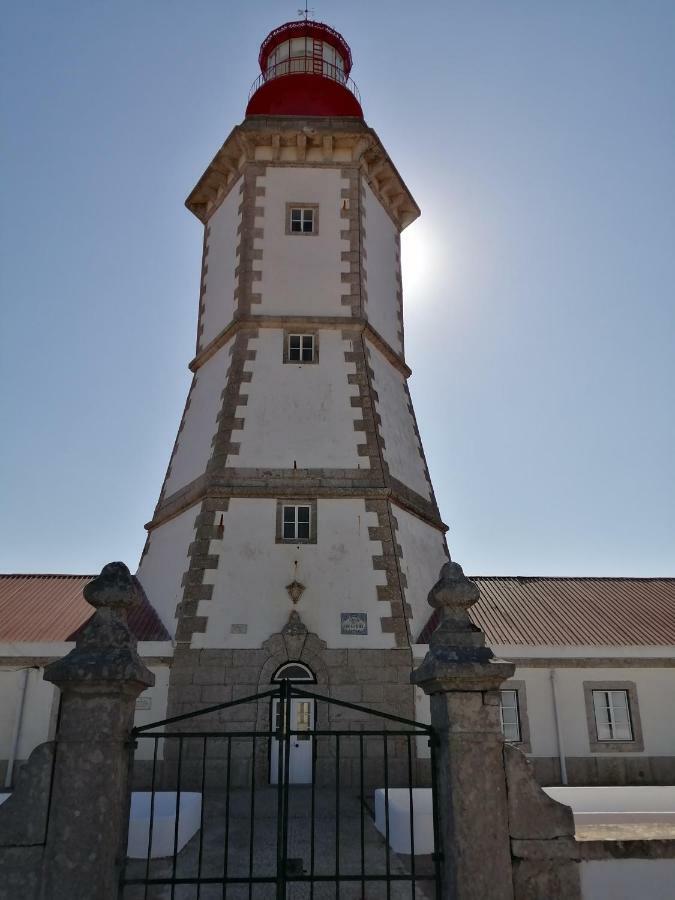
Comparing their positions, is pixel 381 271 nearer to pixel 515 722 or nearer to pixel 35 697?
pixel 515 722

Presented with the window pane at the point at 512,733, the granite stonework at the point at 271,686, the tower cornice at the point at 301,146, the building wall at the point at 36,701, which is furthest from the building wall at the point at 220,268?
the window pane at the point at 512,733

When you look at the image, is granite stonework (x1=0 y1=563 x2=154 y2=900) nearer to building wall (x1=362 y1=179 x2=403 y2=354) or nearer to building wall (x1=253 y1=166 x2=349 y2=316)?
building wall (x1=253 y1=166 x2=349 y2=316)

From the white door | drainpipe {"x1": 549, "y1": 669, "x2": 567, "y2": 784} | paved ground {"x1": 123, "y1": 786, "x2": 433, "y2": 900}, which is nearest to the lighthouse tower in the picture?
the white door

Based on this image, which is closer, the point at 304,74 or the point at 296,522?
the point at 296,522

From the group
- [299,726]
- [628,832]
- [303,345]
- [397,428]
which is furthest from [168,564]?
[628,832]

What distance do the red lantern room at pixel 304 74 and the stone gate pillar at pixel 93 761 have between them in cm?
1690

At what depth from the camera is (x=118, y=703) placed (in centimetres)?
530

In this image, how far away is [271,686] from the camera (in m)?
13.5

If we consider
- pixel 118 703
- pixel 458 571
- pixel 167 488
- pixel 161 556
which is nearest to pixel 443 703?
pixel 458 571

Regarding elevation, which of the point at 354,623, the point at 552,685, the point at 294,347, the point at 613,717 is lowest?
the point at 613,717

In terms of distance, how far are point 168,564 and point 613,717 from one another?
9723mm

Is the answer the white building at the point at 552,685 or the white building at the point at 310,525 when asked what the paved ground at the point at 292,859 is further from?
the white building at the point at 552,685

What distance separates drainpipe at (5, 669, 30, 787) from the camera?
42.4ft

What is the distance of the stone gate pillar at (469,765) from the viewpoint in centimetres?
509
